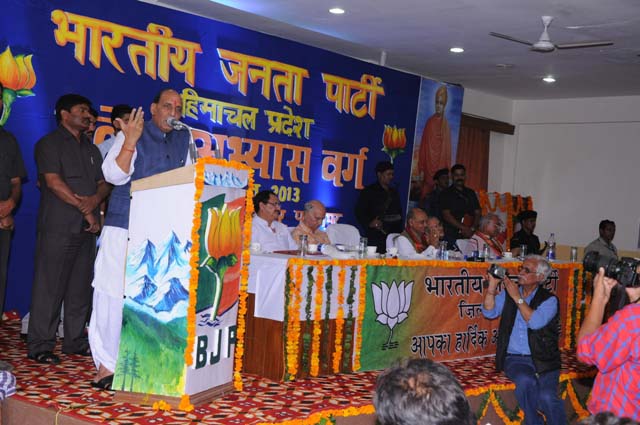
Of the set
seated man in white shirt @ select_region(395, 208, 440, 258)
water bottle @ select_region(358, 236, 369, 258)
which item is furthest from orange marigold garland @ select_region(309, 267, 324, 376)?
seated man in white shirt @ select_region(395, 208, 440, 258)

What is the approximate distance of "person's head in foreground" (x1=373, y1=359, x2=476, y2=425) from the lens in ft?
6.73

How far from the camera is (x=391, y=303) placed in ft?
20.1

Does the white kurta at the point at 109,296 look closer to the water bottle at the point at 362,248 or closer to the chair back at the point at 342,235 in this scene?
the water bottle at the point at 362,248

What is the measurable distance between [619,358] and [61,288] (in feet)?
11.5

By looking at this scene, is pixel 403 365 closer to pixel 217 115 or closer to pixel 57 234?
pixel 57 234

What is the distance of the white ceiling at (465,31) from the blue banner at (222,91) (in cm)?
32

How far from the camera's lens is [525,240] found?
1033cm

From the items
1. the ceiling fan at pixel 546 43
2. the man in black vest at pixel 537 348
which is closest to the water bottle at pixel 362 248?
the man in black vest at pixel 537 348

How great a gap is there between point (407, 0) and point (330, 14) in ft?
3.42

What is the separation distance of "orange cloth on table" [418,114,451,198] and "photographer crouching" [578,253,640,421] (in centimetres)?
759

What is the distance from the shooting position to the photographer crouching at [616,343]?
3.21m

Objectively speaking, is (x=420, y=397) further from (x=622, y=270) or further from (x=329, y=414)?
(x=329, y=414)

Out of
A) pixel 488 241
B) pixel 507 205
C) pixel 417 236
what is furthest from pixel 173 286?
pixel 507 205

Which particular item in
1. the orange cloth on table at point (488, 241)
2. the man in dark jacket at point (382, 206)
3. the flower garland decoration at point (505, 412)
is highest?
the man in dark jacket at point (382, 206)
